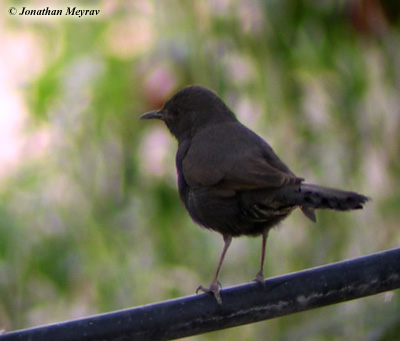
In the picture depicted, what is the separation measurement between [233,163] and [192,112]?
0.87 meters

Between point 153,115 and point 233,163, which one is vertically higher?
point 153,115

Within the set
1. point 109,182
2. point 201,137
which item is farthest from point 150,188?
point 201,137

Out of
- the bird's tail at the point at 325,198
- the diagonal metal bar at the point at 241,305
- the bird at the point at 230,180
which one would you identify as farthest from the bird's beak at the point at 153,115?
the diagonal metal bar at the point at 241,305

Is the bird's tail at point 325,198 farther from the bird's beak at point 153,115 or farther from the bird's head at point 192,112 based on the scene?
the bird's beak at point 153,115

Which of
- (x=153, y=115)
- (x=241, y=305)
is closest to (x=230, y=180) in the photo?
(x=241, y=305)

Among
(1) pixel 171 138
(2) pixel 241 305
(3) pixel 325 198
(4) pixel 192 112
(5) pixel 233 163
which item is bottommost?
(2) pixel 241 305

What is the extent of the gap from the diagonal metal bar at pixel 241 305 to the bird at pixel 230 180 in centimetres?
35

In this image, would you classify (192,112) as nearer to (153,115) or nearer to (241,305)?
(153,115)

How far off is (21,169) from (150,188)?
2.54 feet

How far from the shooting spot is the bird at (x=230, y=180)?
393 centimetres

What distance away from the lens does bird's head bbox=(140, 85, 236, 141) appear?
499 cm

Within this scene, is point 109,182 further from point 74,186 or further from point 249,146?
point 249,146

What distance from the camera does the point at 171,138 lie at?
5.72 meters

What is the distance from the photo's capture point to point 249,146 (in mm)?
4410
